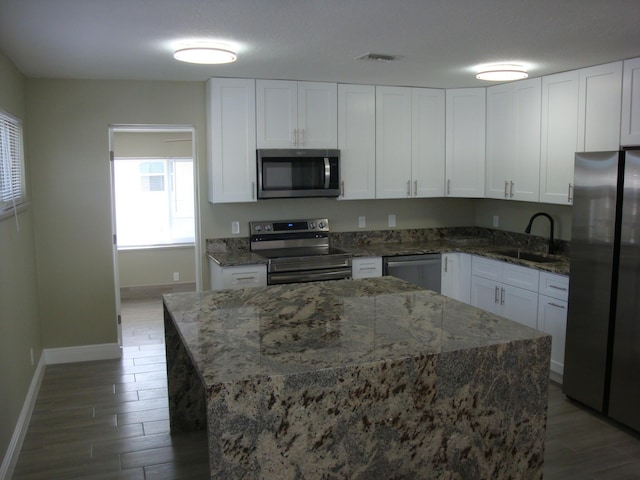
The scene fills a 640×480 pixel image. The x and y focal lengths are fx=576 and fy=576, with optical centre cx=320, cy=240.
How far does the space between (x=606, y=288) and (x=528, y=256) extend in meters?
1.52

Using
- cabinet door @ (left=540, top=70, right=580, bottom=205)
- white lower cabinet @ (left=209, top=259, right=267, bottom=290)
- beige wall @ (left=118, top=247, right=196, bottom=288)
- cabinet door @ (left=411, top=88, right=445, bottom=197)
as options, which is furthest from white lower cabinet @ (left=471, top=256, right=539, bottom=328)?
beige wall @ (left=118, top=247, right=196, bottom=288)

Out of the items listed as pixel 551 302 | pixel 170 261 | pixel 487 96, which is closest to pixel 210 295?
pixel 551 302

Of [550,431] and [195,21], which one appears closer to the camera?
[195,21]

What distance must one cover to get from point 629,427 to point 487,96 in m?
3.17

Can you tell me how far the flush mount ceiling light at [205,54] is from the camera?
3631mm

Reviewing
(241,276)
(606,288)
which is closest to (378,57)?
(241,276)

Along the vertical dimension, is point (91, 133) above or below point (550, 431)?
above

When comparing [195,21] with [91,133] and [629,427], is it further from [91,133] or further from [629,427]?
[629,427]

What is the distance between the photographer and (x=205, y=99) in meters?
5.30

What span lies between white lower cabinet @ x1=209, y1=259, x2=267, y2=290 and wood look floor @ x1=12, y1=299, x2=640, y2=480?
0.94m

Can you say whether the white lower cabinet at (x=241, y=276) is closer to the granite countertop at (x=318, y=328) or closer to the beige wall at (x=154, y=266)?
the granite countertop at (x=318, y=328)

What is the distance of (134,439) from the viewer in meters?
3.66

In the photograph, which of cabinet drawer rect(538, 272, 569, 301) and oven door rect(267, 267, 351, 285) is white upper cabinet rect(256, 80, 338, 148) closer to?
oven door rect(267, 267, 351, 285)

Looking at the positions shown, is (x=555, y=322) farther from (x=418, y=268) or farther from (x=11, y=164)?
(x=11, y=164)
